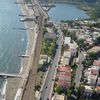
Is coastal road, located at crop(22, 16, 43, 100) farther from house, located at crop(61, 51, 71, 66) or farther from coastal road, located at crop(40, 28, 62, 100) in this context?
house, located at crop(61, 51, 71, 66)

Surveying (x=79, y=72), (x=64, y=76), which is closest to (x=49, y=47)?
(x=79, y=72)

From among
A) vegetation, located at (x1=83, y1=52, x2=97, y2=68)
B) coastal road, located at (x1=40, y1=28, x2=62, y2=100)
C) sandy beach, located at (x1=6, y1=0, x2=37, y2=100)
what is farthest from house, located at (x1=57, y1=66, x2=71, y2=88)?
sandy beach, located at (x1=6, y1=0, x2=37, y2=100)

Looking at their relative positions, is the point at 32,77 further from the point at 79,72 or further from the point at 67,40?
the point at 67,40

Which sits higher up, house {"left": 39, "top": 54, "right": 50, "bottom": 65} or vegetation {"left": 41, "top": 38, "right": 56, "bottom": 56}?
vegetation {"left": 41, "top": 38, "right": 56, "bottom": 56}

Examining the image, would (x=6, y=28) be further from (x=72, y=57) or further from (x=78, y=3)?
(x=78, y=3)

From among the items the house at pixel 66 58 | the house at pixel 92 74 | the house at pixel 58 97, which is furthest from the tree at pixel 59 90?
the house at pixel 66 58

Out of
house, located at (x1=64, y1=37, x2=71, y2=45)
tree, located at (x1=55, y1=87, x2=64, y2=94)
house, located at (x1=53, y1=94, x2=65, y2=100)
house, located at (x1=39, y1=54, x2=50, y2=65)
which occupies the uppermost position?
house, located at (x1=64, y1=37, x2=71, y2=45)

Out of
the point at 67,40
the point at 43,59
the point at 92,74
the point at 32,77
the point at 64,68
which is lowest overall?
the point at 32,77

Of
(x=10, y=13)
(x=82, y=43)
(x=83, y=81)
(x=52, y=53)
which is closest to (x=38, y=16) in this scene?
(x=10, y=13)

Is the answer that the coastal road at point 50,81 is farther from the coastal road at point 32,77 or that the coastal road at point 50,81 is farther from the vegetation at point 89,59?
the vegetation at point 89,59
